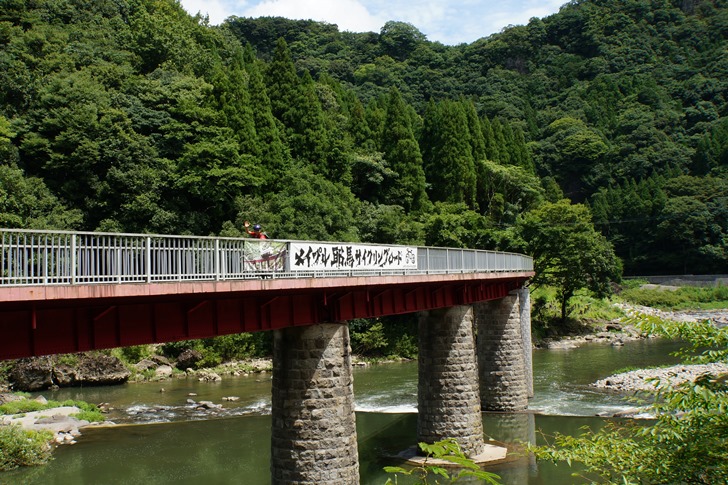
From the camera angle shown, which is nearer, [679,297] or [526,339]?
[526,339]

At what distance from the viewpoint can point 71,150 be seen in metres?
45.5

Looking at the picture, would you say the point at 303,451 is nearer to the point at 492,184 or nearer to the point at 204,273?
the point at 204,273

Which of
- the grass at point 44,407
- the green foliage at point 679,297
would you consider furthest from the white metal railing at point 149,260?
the green foliage at point 679,297

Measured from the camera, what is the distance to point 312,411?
15.3 metres

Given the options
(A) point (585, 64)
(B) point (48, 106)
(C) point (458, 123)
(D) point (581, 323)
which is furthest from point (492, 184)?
(A) point (585, 64)

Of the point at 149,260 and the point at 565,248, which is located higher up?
the point at 149,260

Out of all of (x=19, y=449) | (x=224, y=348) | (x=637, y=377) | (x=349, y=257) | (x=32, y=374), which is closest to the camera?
(x=349, y=257)

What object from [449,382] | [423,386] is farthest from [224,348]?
[449,382]

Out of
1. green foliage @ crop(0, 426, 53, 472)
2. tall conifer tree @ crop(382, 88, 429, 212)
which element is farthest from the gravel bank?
tall conifer tree @ crop(382, 88, 429, 212)

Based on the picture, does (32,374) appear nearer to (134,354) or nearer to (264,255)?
(134,354)

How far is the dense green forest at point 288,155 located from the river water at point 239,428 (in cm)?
1141

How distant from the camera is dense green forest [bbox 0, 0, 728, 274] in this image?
148 ft

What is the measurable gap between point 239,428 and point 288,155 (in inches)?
1128

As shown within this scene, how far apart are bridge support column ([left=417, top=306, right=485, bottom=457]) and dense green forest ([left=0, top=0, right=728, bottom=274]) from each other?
2073 cm
